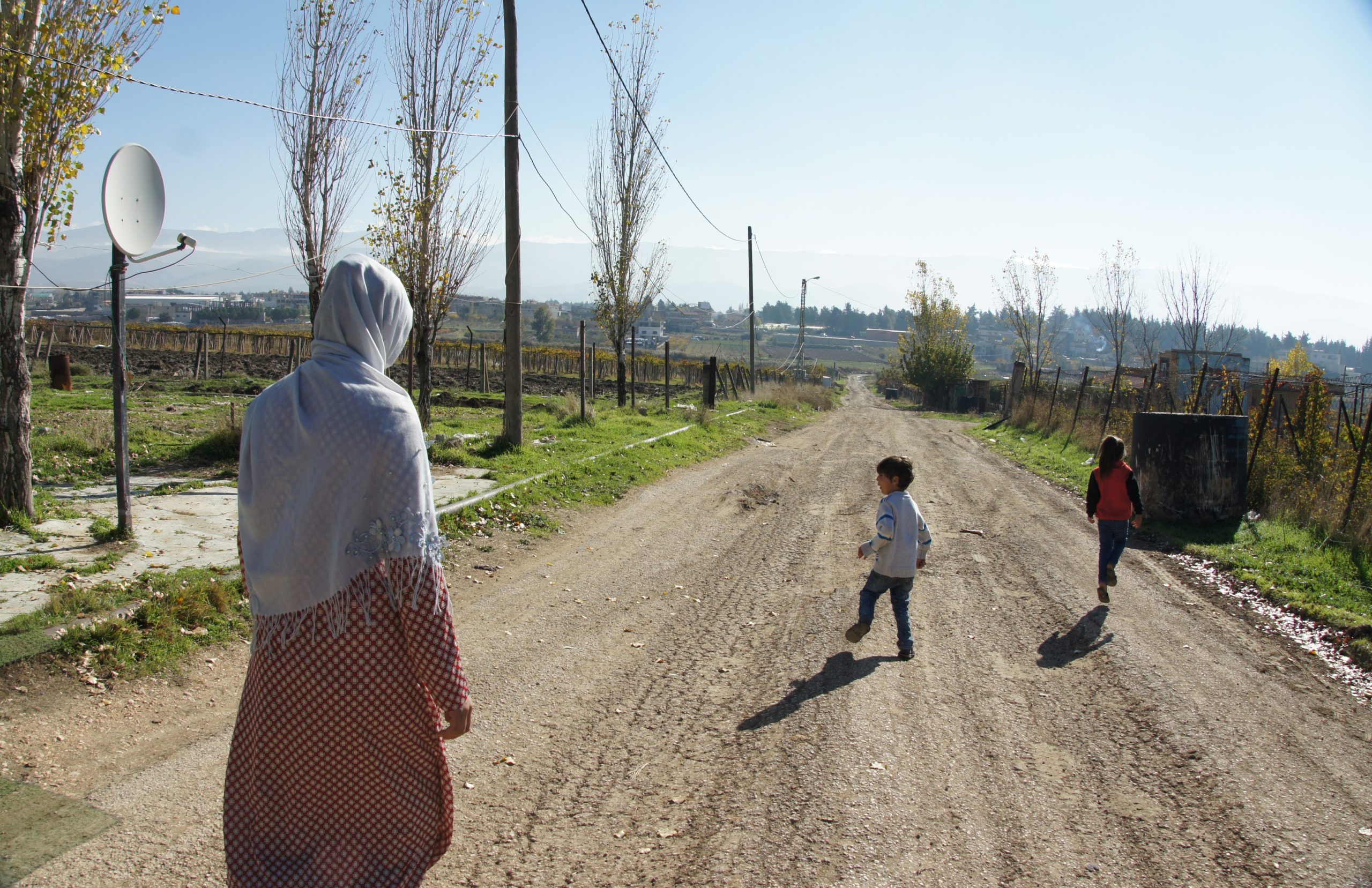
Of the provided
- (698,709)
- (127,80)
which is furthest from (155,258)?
(698,709)

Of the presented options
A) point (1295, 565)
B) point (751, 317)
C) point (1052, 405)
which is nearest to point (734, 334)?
point (751, 317)

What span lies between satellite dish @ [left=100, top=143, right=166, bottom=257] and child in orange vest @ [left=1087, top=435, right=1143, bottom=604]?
797 cm

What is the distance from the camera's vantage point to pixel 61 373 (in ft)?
61.5

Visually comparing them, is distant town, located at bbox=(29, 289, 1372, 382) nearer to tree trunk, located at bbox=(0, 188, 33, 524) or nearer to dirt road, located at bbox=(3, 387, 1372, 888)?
tree trunk, located at bbox=(0, 188, 33, 524)

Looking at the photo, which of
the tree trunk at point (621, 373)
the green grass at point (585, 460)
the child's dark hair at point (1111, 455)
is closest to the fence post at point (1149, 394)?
the green grass at point (585, 460)

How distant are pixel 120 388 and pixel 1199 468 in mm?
11116

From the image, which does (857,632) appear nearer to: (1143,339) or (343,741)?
(343,741)

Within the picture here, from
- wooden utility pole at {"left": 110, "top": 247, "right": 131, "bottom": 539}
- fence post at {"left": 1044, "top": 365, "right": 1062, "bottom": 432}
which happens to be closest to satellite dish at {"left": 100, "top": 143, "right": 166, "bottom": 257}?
wooden utility pole at {"left": 110, "top": 247, "right": 131, "bottom": 539}

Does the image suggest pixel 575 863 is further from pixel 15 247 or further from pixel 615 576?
pixel 15 247

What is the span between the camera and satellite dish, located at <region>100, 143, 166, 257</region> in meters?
6.11

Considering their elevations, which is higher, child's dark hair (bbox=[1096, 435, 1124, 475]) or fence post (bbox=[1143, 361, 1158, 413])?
fence post (bbox=[1143, 361, 1158, 413])

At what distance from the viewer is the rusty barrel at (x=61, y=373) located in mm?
18625

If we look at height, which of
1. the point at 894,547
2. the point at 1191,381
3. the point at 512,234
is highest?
the point at 512,234

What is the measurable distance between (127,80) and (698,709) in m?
7.00
